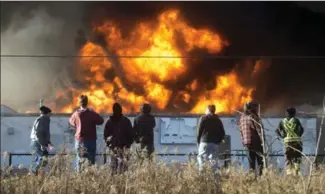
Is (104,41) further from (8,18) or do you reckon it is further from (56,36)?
(8,18)

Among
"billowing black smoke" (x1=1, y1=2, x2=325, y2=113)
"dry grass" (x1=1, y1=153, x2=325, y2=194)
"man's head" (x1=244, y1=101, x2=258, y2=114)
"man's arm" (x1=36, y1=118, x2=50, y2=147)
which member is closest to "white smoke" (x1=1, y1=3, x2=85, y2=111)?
"billowing black smoke" (x1=1, y1=2, x2=325, y2=113)

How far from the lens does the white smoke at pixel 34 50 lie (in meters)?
16.8

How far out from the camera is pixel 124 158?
6746 millimetres

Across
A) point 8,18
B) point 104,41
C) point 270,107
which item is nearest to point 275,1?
point 270,107

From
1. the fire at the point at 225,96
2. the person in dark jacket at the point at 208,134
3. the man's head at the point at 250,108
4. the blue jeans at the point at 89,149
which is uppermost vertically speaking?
the fire at the point at 225,96

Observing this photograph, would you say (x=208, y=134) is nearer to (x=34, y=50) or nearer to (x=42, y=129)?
(x=42, y=129)

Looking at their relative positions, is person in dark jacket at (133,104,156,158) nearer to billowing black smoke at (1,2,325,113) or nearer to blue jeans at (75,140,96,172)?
blue jeans at (75,140,96,172)

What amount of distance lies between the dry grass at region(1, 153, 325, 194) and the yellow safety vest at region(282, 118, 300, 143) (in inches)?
112

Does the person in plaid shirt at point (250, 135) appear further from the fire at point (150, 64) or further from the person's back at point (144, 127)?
the fire at point (150, 64)

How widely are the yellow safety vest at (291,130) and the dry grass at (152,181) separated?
2844 millimetres

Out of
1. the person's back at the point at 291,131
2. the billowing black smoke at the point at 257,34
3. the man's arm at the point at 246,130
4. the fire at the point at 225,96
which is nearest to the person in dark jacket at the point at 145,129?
the man's arm at the point at 246,130

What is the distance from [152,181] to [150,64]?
35.1 ft

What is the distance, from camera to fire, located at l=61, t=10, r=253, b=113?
16.6 m

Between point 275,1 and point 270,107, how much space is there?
3723 mm
